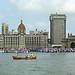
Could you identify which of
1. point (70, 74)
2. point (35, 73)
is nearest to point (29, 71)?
point (35, 73)

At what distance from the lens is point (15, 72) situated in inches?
4267

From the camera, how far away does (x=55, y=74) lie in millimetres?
104188

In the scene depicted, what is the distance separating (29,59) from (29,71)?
183ft

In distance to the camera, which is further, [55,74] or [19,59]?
[19,59]

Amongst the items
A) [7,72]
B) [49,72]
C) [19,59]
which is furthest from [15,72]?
[19,59]

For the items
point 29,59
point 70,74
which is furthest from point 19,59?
point 70,74

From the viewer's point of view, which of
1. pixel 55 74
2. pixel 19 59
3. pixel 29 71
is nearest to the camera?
pixel 55 74

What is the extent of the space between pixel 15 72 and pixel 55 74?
13.0 m

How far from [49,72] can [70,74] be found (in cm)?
809

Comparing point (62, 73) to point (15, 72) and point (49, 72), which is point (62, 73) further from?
→ point (15, 72)

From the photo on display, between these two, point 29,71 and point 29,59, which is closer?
point 29,71

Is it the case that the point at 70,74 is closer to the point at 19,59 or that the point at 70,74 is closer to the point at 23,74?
the point at 23,74

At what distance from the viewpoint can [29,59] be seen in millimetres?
167625

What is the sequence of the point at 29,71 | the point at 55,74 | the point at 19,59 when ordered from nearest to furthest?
1. the point at 55,74
2. the point at 29,71
3. the point at 19,59
